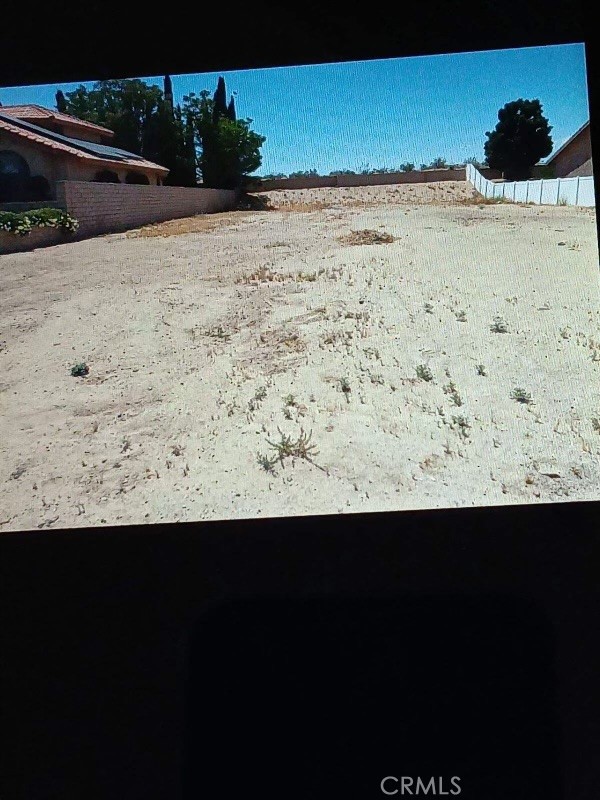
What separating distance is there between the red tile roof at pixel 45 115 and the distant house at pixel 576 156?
125cm

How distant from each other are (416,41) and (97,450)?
4.69ft

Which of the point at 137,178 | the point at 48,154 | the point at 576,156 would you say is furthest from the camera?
the point at 137,178

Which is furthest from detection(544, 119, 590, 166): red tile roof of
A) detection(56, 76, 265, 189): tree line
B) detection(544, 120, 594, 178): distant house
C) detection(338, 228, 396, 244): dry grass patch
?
detection(56, 76, 265, 189): tree line

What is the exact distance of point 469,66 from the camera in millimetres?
1523

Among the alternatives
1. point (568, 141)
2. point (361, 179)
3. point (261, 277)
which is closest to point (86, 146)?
point (261, 277)

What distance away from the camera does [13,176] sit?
1600 mm

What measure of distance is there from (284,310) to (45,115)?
2.89 ft

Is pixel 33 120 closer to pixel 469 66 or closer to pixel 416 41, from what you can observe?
pixel 416 41

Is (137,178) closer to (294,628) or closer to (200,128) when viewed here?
(200,128)

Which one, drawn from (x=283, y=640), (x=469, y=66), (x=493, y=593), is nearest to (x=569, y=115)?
(x=469, y=66)

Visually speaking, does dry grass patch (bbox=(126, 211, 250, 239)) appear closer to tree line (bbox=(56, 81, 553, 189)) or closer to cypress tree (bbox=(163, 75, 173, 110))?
tree line (bbox=(56, 81, 553, 189))

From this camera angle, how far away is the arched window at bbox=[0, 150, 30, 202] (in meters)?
1.59

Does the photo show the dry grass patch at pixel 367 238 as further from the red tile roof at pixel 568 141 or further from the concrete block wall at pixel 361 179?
the red tile roof at pixel 568 141

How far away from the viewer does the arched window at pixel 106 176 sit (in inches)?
65.8
